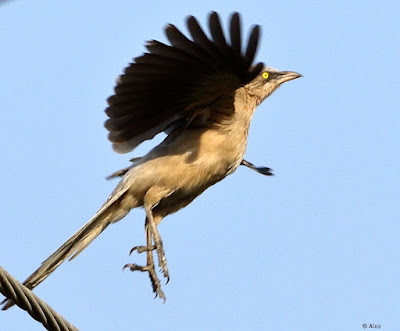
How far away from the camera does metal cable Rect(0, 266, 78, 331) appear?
3.89 meters

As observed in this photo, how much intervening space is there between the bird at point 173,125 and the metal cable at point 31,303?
2036mm

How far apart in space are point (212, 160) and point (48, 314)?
9.52 feet

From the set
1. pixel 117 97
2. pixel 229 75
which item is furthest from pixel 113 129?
pixel 229 75

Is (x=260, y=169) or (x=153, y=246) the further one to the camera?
(x=260, y=169)

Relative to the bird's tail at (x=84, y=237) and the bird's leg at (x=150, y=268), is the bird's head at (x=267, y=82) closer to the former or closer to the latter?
the bird's tail at (x=84, y=237)

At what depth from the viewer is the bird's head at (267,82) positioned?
284 inches

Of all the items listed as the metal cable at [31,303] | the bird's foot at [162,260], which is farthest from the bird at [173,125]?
the metal cable at [31,303]

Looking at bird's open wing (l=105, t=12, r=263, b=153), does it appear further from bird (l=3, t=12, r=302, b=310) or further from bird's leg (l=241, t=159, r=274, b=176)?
bird's leg (l=241, t=159, r=274, b=176)

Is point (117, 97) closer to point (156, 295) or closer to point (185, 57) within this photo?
point (185, 57)

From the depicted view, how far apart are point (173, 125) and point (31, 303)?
340 centimetres

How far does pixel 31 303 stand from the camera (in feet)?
13.1

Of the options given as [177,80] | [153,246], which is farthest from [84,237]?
[177,80]

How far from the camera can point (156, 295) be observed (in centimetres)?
647

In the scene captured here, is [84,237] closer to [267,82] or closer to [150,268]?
[150,268]
